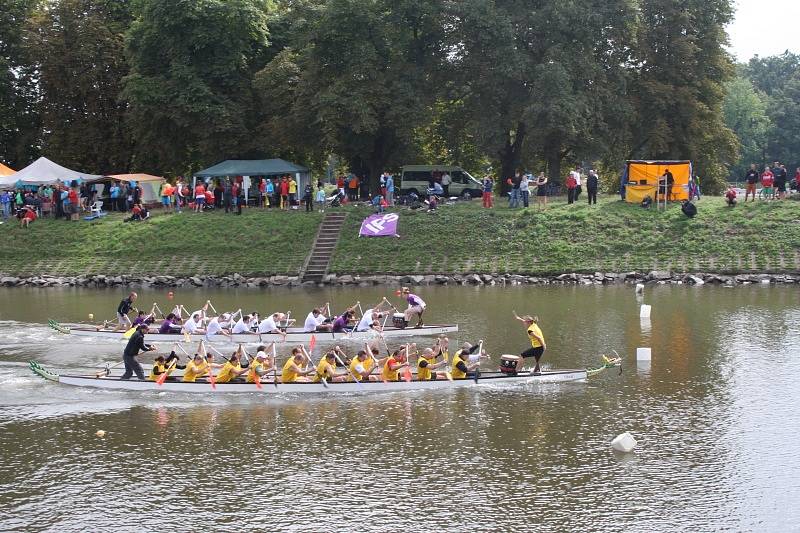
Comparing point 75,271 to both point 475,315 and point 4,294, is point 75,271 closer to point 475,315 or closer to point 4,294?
point 4,294

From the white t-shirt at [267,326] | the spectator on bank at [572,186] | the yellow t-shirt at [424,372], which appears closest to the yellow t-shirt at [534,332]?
the yellow t-shirt at [424,372]

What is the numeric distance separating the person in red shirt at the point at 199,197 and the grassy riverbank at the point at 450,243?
123cm

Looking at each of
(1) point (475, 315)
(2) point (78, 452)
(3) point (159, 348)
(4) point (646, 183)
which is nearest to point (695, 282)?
(4) point (646, 183)

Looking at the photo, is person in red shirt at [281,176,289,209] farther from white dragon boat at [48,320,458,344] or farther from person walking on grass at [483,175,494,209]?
white dragon boat at [48,320,458,344]

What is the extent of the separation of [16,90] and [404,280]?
120 feet

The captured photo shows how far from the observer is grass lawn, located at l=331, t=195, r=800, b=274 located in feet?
136

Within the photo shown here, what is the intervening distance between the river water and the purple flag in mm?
19734

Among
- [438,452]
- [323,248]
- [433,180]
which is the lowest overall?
[438,452]

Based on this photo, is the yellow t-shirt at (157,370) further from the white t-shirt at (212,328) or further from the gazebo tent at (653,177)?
the gazebo tent at (653,177)

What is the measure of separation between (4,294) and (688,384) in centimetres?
3340

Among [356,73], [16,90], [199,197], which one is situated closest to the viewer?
[356,73]

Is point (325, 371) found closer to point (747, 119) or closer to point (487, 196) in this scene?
point (487, 196)

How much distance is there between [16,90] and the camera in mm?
61969

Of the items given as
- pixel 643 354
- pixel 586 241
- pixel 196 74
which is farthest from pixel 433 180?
pixel 643 354
